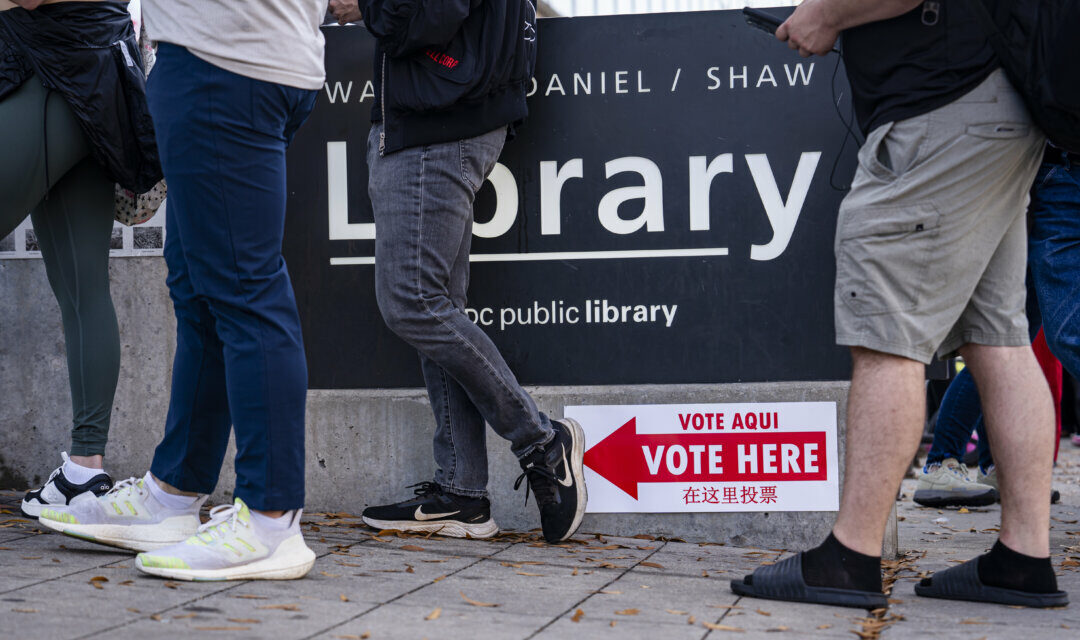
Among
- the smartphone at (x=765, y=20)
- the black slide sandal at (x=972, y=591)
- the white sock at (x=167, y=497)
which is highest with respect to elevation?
the smartphone at (x=765, y=20)

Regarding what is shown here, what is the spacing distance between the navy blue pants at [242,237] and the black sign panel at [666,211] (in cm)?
116

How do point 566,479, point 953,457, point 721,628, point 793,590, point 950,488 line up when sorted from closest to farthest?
1. point 721,628
2. point 793,590
3. point 566,479
4. point 950,488
5. point 953,457

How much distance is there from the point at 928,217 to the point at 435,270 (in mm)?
1399

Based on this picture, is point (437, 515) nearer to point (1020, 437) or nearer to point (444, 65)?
point (444, 65)

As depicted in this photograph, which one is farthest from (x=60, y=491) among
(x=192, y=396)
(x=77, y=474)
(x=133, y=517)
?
(x=192, y=396)

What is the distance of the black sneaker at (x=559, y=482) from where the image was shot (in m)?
3.52

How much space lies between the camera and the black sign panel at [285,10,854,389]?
12.4 feet

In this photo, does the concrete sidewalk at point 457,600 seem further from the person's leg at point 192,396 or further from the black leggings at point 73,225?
the black leggings at point 73,225

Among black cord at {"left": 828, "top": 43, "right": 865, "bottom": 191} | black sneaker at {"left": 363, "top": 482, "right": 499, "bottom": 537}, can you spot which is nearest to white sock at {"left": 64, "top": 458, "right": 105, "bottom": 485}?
black sneaker at {"left": 363, "top": 482, "right": 499, "bottom": 537}

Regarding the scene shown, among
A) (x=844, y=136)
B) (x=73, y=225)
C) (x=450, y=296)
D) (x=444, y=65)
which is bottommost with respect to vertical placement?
(x=450, y=296)

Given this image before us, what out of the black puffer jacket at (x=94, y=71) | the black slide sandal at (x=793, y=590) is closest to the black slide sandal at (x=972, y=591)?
the black slide sandal at (x=793, y=590)

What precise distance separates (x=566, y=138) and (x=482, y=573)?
1525mm

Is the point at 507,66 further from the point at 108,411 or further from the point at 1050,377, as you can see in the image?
the point at 1050,377

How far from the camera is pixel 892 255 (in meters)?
2.68
